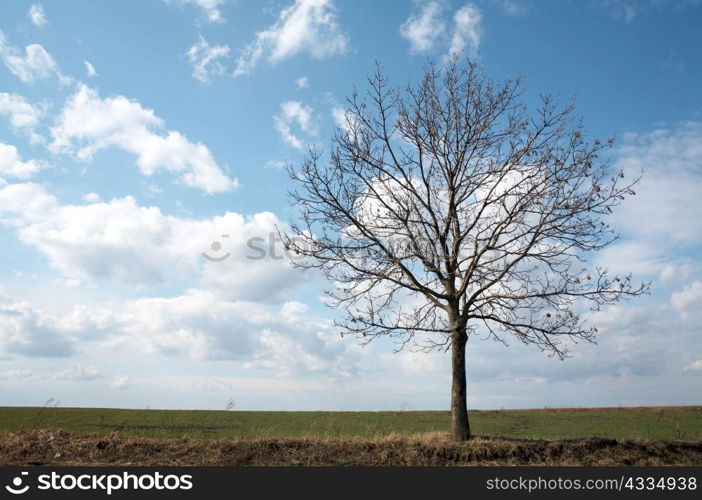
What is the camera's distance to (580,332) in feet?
44.7

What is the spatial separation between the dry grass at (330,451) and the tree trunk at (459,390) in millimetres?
511

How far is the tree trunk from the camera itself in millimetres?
13609

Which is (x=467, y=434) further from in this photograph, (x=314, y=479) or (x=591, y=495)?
(x=314, y=479)

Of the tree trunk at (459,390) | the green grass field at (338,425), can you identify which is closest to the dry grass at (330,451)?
the tree trunk at (459,390)

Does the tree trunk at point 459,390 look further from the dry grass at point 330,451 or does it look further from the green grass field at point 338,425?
the green grass field at point 338,425

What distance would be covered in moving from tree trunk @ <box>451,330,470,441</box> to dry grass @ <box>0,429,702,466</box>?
20.1 inches

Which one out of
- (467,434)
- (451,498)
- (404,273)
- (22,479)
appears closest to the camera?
(451,498)

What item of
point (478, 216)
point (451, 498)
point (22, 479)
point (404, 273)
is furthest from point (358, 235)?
point (22, 479)

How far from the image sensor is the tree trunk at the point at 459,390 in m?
13.6

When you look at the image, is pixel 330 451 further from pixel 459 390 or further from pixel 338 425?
pixel 338 425

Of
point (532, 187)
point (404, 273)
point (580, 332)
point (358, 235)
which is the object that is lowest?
point (580, 332)

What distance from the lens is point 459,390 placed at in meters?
14.1

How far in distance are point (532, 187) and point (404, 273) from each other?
430 cm

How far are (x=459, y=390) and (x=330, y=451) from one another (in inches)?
160
